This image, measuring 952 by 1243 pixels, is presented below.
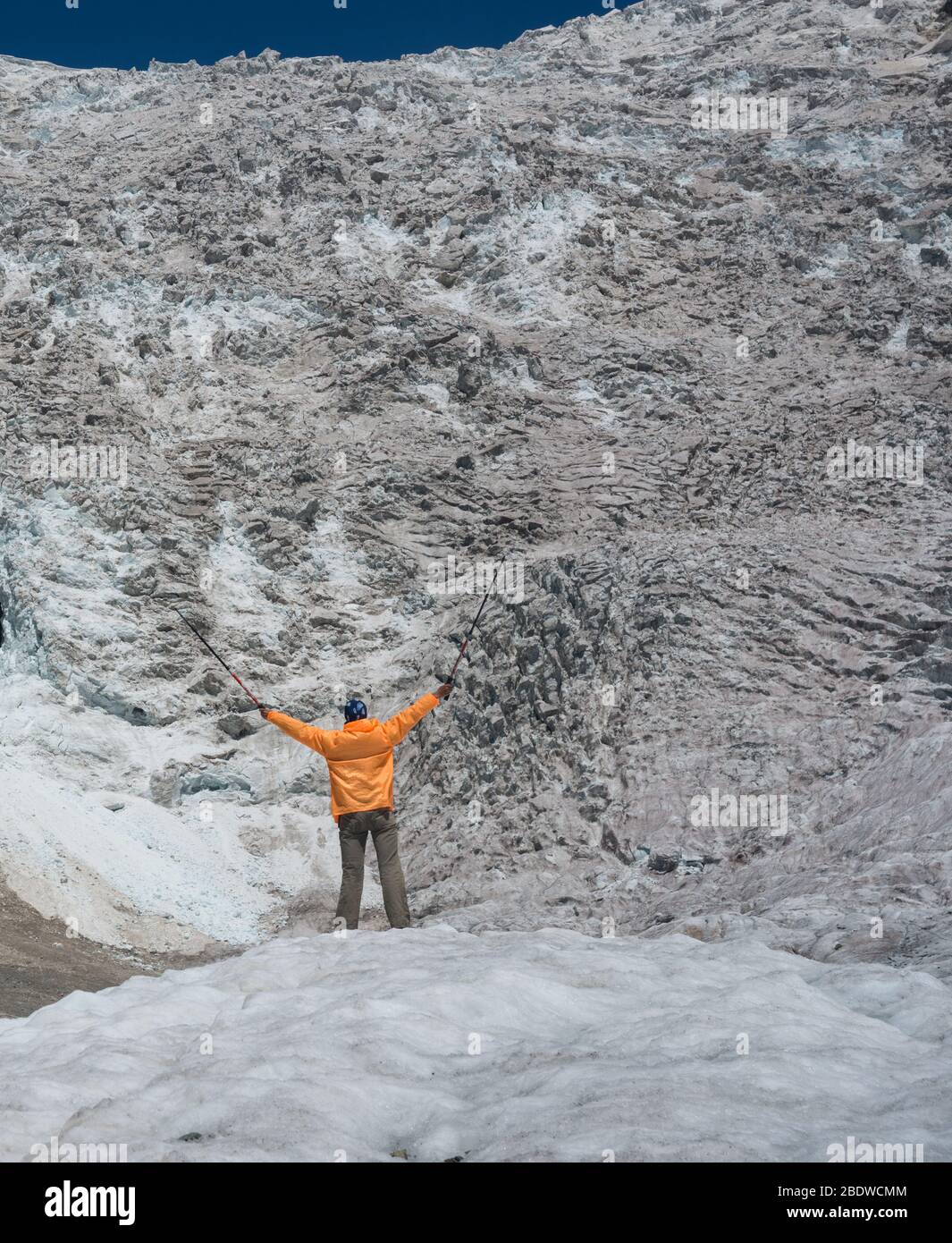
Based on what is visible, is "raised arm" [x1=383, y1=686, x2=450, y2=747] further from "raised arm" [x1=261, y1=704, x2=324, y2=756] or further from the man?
"raised arm" [x1=261, y1=704, x2=324, y2=756]

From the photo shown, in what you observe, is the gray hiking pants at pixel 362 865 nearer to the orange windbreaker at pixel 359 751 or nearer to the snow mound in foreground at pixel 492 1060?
the orange windbreaker at pixel 359 751

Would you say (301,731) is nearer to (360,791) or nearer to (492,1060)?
(360,791)

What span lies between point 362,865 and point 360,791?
59cm

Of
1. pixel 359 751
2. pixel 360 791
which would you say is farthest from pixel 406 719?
pixel 360 791

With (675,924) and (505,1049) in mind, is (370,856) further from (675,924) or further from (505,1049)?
(505,1049)

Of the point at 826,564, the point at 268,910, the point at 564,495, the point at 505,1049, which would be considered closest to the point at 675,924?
the point at 505,1049

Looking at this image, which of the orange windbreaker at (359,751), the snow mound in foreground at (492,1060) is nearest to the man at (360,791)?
Answer: the orange windbreaker at (359,751)

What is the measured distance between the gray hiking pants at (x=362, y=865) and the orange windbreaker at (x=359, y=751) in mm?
95

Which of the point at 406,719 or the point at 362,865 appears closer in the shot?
the point at 406,719

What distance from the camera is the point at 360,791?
9203 millimetres

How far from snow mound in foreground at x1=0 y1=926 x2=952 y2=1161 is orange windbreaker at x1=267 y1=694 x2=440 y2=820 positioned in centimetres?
186

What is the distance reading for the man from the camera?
902 centimetres

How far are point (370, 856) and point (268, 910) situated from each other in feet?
5.49

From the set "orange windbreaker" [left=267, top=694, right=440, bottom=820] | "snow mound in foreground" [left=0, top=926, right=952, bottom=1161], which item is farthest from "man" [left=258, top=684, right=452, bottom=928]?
"snow mound in foreground" [left=0, top=926, right=952, bottom=1161]
